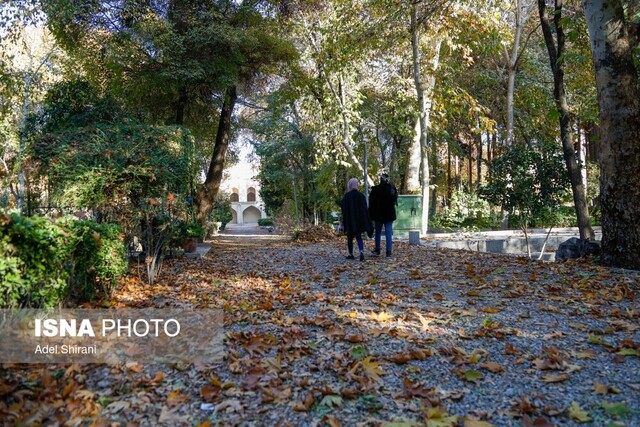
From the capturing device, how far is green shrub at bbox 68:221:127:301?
4457mm

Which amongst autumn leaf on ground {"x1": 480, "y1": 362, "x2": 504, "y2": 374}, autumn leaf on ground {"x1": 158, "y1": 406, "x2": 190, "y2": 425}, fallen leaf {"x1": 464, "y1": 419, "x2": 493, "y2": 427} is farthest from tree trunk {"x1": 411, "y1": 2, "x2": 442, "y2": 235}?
autumn leaf on ground {"x1": 158, "y1": 406, "x2": 190, "y2": 425}

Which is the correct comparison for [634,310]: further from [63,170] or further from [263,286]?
[63,170]

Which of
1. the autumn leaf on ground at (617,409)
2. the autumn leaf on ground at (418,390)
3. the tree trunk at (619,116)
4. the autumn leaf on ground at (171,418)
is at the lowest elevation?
the autumn leaf on ground at (171,418)

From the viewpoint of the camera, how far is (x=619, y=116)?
21.1ft

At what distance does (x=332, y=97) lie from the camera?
16.6 metres

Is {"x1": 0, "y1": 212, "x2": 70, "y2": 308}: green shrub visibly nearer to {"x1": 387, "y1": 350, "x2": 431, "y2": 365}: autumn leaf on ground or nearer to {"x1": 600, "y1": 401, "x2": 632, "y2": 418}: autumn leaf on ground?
{"x1": 387, "y1": 350, "x2": 431, "y2": 365}: autumn leaf on ground

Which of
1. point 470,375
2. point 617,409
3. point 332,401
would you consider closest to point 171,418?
point 332,401

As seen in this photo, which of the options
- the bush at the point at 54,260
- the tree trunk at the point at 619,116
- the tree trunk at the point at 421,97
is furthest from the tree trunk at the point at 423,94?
the bush at the point at 54,260

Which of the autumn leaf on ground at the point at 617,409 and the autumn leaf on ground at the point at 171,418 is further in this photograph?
the autumn leaf on ground at the point at 171,418

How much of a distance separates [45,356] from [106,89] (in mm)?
12443

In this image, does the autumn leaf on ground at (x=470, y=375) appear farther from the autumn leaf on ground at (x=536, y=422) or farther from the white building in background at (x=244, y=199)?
the white building in background at (x=244, y=199)

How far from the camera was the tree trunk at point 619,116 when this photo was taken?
21.0 ft

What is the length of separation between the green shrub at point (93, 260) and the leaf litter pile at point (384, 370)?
305mm

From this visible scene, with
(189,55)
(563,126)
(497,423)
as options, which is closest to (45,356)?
(497,423)
